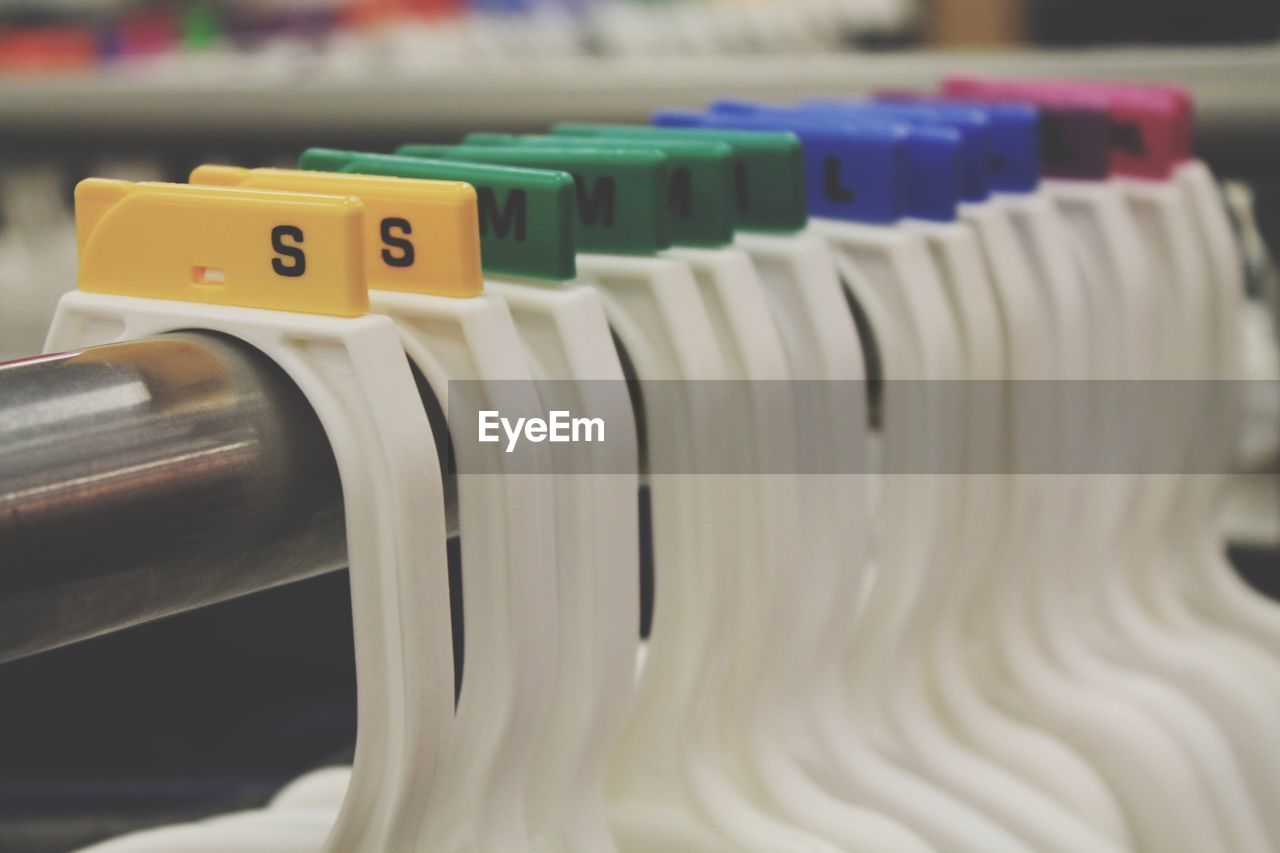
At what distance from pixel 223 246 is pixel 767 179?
24 centimetres

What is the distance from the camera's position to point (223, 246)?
1.62 ft

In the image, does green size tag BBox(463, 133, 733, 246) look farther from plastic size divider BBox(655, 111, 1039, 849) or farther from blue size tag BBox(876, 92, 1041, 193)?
blue size tag BBox(876, 92, 1041, 193)

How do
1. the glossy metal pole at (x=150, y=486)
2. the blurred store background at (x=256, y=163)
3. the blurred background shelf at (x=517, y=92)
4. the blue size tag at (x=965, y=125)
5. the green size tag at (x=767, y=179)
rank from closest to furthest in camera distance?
the glossy metal pole at (x=150, y=486) → the green size tag at (x=767, y=179) → the blue size tag at (x=965, y=125) → the blurred background shelf at (x=517, y=92) → the blurred store background at (x=256, y=163)

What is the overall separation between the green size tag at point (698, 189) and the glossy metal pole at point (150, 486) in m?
0.19

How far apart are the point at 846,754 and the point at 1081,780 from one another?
135 mm

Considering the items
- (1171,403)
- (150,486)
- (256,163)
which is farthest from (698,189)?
(256,163)

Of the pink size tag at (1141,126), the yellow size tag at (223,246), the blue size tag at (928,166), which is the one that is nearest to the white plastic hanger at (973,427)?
the blue size tag at (928,166)

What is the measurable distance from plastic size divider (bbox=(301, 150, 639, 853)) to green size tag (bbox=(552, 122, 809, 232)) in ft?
0.41

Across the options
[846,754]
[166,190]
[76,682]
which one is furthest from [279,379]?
[76,682]

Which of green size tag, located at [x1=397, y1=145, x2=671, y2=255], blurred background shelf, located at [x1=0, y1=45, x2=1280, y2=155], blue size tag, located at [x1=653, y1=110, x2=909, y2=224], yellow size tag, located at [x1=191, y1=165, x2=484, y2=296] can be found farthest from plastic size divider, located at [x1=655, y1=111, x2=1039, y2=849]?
blurred background shelf, located at [x1=0, y1=45, x2=1280, y2=155]

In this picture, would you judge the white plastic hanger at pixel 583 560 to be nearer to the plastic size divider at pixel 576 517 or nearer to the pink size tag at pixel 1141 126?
the plastic size divider at pixel 576 517

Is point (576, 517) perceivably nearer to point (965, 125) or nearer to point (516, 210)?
point (516, 210)

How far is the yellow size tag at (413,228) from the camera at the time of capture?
50 centimetres

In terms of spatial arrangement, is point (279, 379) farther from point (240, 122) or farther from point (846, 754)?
point (240, 122)
